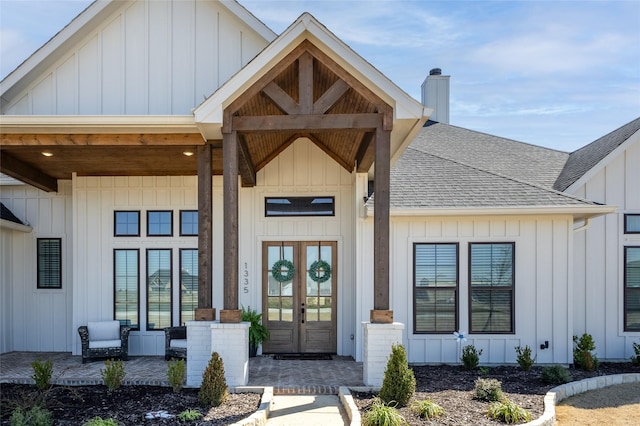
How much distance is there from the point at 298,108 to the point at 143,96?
301 centimetres

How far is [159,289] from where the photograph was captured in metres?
8.80

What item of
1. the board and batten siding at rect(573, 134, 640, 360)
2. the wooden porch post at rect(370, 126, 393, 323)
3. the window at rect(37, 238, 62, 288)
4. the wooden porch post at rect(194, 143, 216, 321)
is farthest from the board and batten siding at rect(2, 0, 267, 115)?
the board and batten siding at rect(573, 134, 640, 360)

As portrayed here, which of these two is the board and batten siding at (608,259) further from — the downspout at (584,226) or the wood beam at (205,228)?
the wood beam at (205,228)

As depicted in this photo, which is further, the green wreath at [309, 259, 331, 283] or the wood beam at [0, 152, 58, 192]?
the green wreath at [309, 259, 331, 283]

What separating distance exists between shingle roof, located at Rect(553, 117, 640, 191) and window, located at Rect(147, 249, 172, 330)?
8.03 m

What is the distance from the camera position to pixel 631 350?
8102mm

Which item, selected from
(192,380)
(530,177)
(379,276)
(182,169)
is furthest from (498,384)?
(182,169)

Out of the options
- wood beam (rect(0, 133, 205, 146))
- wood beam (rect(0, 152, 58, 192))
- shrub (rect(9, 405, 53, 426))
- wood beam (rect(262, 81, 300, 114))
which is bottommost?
shrub (rect(9, 405, 53, 426))

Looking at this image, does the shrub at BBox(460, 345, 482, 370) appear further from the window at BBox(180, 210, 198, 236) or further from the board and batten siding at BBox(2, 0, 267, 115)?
the board and batten siding at BBox(2, 0, 267, 115)

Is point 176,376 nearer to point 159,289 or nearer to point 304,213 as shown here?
point 159,289

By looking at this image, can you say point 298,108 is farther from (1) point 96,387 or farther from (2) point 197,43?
(1) point 96,387

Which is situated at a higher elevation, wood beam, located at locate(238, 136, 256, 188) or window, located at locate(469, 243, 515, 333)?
wood beam, located at locate(238, 136, 256, 188)

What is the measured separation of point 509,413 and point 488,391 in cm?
69

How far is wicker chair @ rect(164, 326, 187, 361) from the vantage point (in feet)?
25.7
